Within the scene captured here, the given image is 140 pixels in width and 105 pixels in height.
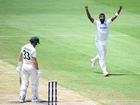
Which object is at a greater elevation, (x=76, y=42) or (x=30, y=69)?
(x=76, y=42)

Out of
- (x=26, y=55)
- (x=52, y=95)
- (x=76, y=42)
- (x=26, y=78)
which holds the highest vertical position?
(x=76, y=42)

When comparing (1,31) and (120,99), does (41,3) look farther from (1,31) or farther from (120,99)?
(120,99)

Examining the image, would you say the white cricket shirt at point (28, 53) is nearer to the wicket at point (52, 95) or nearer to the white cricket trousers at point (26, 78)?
the white cricket trousers at point (26, 78)

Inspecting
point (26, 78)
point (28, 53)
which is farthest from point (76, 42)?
point (28, 53)

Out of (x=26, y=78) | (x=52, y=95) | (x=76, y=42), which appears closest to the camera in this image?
(x=52, y=95)

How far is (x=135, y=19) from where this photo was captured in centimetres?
4797

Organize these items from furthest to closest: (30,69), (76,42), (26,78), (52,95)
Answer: (76,42) < (26,78) < (30,69) < (52,95)

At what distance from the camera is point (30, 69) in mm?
24766

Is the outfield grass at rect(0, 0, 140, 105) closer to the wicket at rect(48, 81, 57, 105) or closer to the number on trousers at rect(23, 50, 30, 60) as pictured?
the wicket at rect(48, 81, 57, 105)

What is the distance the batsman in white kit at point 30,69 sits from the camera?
81.2 ft

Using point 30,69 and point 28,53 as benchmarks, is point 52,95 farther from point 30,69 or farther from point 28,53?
point 28,53

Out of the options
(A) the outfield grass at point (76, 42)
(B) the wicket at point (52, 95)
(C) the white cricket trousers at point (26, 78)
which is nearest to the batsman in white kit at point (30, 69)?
(C) the white cricket trousers at point (26, 78)

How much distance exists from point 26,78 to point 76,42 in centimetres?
1402

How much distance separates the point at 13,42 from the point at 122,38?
20.4ft
